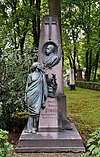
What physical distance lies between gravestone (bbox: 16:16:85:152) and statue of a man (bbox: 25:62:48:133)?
148 mm

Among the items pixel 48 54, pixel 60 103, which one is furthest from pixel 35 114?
pixel 48 54

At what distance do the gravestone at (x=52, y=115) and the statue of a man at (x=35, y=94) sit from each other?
148 mm

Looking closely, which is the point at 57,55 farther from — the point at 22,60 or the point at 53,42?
the point at 22,60

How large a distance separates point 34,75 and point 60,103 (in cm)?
100

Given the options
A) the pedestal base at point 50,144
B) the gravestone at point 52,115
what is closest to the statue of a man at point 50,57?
the gravestone at point 52,115

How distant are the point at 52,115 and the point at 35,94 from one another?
641 mm

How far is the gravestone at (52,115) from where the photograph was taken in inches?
210

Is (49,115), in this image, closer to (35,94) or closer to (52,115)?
(52,115)

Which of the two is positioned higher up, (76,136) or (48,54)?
(48,54)

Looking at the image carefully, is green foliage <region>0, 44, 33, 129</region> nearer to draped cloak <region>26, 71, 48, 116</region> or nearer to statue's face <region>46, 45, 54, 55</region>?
draped cloak <region>26, 71, 48, 116</region>

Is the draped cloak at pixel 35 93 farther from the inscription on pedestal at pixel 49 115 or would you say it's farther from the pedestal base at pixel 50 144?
the pedestal base at pixel 50 144

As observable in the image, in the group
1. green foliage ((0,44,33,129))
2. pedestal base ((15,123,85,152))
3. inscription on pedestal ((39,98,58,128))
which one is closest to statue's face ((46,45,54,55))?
inscription on pedestal ((39,98,58,128))

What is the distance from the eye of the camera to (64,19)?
15867mm

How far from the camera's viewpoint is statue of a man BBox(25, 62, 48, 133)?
574 cm
